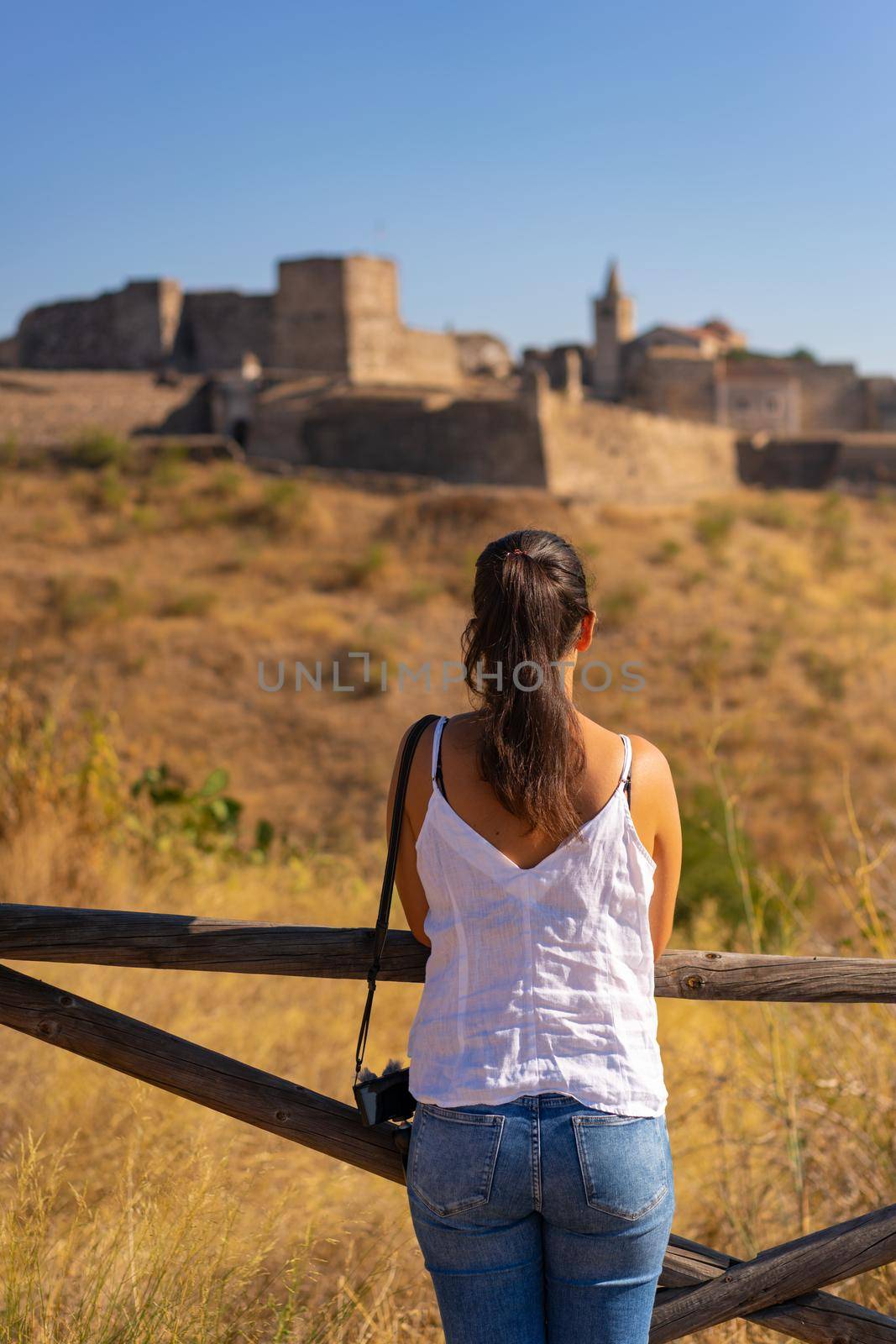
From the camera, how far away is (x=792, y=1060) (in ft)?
10.1

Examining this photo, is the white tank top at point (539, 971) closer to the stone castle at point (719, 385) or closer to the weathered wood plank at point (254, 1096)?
the weathered wood plank at point (254, 1096)

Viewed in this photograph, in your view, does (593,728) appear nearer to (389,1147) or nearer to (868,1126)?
(389,1147)

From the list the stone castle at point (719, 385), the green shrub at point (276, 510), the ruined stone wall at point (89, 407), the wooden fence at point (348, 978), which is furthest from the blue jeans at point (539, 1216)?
the stone castle at point (719, 385)

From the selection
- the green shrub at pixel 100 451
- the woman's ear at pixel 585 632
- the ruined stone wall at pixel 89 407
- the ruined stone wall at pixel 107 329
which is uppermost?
the ruined stone wall at pixel 107 329

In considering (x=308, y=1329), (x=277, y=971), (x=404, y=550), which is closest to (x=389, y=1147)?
(x=277, y=971)

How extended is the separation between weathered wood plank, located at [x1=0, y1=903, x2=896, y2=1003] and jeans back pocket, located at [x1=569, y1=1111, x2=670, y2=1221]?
43cm

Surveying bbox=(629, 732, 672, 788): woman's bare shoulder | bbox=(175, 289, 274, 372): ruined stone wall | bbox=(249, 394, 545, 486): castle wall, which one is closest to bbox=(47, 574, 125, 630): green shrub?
bbox=(249, 394, 545, 486): castle wall

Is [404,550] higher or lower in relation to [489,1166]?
higher

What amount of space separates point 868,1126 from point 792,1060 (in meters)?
0.34

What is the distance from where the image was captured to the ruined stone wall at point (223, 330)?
2725 centimetres

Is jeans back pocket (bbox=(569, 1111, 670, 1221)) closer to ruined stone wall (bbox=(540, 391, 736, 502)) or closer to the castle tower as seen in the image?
ruined stone wall (bbox=(540, 391, 736, 502))

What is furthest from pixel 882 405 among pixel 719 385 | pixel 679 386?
pixel 679 386

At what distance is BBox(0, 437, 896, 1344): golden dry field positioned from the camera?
257 centimetres

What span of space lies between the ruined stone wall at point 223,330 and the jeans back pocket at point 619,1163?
27.2m
